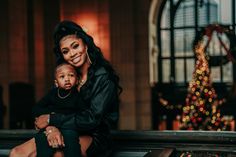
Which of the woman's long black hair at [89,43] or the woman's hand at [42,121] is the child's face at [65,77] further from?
the woman's hand at [42,121]

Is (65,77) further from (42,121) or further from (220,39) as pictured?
(220,39)

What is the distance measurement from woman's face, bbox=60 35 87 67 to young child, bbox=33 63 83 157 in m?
0.08

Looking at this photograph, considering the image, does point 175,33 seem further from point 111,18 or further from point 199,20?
point 111,18

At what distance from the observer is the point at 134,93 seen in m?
10.7

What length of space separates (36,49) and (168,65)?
4142 mm

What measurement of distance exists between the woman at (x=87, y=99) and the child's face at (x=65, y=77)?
0.10 meters

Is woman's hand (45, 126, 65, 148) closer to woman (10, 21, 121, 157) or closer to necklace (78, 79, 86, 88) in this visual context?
woman (10, 21, 121, 157)

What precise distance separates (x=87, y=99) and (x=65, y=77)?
21cm

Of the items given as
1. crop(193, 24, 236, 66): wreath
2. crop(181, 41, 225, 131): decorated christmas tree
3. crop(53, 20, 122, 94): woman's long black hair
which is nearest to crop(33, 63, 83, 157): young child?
crop(53, 20, 122, 94): woman's long black hair

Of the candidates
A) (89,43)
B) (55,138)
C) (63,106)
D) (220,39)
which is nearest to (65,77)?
(63,106)

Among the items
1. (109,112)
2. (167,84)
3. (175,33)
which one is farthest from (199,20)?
→ (109,112)

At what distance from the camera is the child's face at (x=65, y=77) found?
10.7ft

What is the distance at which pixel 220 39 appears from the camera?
12.0m

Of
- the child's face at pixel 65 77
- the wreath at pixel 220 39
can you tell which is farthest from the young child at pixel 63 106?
the wreath at pixel 220 39
